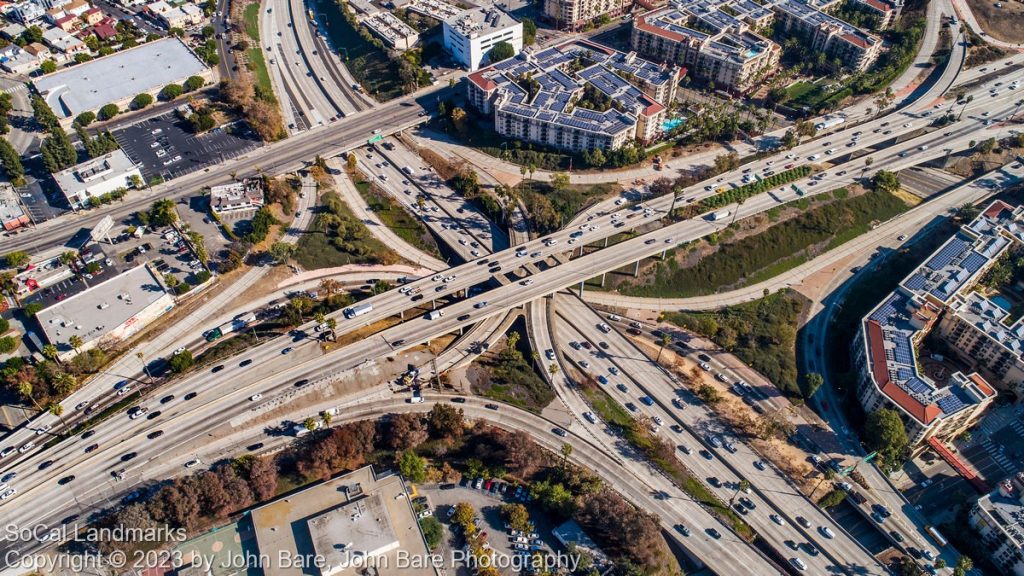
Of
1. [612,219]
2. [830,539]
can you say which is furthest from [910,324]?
[612,219]

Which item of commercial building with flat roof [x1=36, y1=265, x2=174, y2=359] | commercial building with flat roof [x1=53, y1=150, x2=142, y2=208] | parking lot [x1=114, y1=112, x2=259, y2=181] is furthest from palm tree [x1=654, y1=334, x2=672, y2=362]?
commercial building with flat roof [x1=53, y1=150, x2=142, y2=208]

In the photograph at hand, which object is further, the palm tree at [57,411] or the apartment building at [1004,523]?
the palm tree at [57,411]

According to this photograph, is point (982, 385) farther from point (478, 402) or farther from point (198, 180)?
point (198, 180)

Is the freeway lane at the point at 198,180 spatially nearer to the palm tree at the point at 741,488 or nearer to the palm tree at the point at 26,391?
the palm tree at the point at 26,391

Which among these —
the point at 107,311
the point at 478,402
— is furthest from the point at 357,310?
the point at 107,311

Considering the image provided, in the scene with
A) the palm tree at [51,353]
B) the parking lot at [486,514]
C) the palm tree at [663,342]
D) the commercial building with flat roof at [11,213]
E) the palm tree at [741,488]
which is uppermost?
the commercial building with flat roof at [11,213]

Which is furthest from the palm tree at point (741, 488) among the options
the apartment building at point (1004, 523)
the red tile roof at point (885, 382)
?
the apartment building at point (1004, 523)

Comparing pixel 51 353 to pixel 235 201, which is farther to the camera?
pixel 235 201
